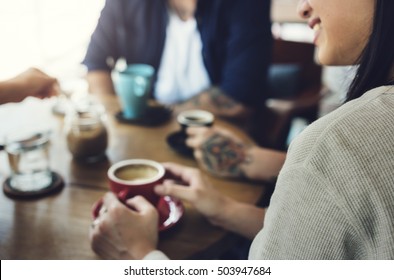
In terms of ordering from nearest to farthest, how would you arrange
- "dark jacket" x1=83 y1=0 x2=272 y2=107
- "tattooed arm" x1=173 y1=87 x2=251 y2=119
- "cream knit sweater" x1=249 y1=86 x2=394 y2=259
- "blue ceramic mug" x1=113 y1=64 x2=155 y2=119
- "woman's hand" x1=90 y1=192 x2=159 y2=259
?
"cream knit sweater" x1=249 y1=86 x2=394 y2=259, "woman's hand" x1=90 y1=192 x2=159 y2=259, "blue ceramic mug" x1=113 y1=64 x2=155 y2=119, "tattooed arm" x1=173 y1=87 x2=251 y2=119, "dark jacket" x1=83 y1=0 x2=272 y2=107

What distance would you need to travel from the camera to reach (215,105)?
155 centimetres

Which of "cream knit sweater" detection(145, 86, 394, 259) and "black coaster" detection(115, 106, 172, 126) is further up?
"cream knit sweater" detection(145, 86, 394, 259)

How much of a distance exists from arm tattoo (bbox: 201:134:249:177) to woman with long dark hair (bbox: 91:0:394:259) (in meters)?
0.38

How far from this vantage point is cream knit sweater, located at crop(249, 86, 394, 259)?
0.51 meters

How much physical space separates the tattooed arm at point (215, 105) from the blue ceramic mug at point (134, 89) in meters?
0.17

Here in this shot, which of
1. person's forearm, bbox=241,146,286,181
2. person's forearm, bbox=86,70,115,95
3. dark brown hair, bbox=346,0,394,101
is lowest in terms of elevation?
person's forearm, bbox=86,70,115,95

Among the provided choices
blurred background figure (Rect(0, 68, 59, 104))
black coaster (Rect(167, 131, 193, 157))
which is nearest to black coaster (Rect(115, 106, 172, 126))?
black coaster (Rect(167, 131, 193, 157))

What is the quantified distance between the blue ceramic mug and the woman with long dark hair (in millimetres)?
726

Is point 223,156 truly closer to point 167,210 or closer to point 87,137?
point 167,210

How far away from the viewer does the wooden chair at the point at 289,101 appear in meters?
1.92

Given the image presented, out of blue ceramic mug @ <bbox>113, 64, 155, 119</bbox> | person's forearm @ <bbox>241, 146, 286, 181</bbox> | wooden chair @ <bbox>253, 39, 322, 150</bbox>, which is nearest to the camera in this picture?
person's forearm @ <bbox>241, 146, 286, 181</bbox>

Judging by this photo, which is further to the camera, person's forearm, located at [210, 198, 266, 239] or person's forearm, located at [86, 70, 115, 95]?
person's forearm, located at [86, 70, 115, 95]

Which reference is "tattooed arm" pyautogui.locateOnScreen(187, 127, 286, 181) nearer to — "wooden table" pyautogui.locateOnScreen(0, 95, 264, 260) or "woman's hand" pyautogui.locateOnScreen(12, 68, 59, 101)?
"wooden table" pyautogui.locateOnScreen(0, 95, 264, 260)

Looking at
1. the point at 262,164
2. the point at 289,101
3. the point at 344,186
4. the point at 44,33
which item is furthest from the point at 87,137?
the point at 44,33
